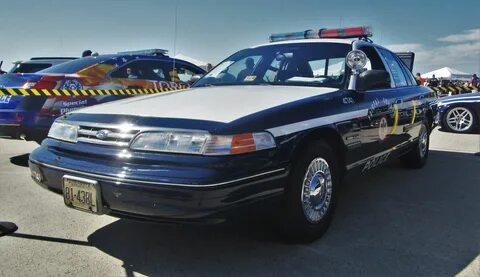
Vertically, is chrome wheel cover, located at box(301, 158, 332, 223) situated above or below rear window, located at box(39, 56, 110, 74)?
below

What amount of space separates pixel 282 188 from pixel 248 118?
49 centimetres

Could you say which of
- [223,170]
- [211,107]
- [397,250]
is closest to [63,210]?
Result: [211,107]

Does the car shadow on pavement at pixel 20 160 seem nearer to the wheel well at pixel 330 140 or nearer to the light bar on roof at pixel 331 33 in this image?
the light bar on roof at pixel 331 33

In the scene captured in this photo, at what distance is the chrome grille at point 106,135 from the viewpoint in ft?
9.09

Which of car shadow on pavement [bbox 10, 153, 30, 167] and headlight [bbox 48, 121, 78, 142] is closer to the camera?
headlight [bbox 48, 121, 78, 142]

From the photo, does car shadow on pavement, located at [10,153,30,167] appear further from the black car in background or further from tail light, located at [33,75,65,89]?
the black car in background

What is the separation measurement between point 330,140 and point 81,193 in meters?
1.83

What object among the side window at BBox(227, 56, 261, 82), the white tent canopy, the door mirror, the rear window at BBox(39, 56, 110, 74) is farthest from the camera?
the white tent canopy

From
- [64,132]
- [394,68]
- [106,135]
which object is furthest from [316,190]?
[394,68]

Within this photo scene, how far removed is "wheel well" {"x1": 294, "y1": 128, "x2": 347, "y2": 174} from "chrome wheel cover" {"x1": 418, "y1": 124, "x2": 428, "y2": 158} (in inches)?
99.8

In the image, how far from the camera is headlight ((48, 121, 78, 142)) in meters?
3.08

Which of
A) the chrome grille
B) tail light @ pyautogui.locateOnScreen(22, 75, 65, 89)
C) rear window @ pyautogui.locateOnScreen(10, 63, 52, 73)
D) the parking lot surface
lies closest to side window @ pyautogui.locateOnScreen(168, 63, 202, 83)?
tail light @ pyautogui.locateOnScreen(22, 75, 65, 89)

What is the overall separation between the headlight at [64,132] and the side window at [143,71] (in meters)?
3.82

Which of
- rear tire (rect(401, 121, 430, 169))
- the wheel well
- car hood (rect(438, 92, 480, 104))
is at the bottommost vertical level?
rear tire (rect(401, 121, 430, 169))
